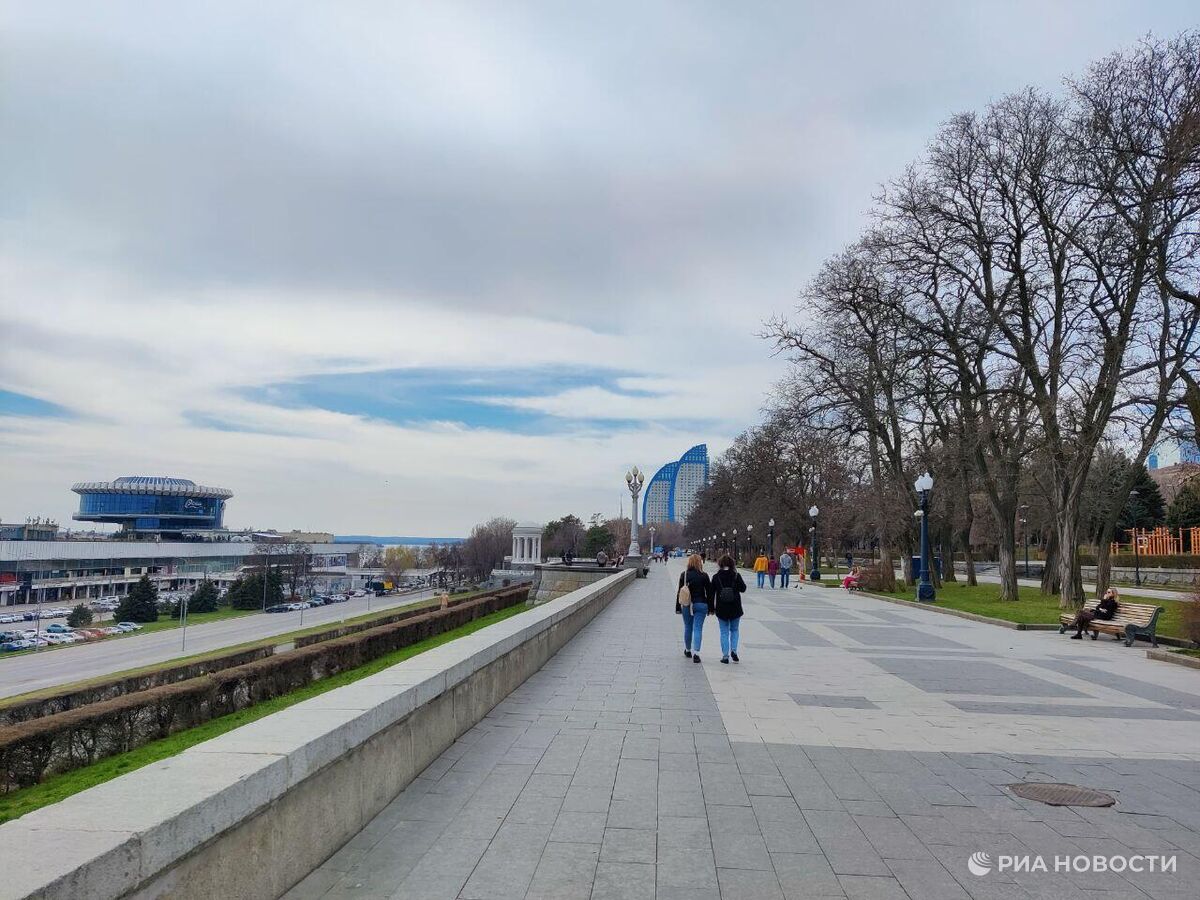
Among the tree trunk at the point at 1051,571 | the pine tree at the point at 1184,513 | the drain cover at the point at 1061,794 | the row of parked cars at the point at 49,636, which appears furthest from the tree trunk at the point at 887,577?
the row of parked cars at the point at 49,636

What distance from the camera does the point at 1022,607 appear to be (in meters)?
23.0

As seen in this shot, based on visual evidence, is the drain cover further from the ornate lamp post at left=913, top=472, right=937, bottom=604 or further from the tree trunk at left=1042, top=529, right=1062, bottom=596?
the tree trunk at left=1042, top=529, right=1062, bottom=596

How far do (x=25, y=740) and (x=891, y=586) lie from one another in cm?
2990

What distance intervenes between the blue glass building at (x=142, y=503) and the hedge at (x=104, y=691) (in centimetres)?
14857

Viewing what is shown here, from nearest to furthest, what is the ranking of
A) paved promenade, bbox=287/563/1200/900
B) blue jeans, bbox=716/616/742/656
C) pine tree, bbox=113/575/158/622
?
1. paved promenade, bbox=287/563/1200/900
2. blue jeans, bbox=716/616/742/656
3. pine tree, bbox=113/575/158/622

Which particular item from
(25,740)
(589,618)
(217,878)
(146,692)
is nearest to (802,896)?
(217,878)

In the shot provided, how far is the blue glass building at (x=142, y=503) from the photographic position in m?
153

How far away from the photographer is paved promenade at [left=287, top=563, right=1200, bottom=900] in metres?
4.02

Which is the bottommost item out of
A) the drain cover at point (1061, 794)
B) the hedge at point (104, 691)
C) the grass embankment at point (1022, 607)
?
the hedge at point (104, 691)

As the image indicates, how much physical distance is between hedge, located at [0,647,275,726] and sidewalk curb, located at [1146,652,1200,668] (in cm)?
1562

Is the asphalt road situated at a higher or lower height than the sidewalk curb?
lower

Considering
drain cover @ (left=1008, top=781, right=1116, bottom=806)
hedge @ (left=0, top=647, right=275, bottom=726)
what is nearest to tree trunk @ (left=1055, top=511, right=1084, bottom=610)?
drain cover @ (left=1008, top=781, right=1116, bottom=806)

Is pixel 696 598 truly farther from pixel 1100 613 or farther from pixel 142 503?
pixel 142 503

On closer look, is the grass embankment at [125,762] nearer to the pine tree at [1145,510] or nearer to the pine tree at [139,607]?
the pine tree at [139,607]
